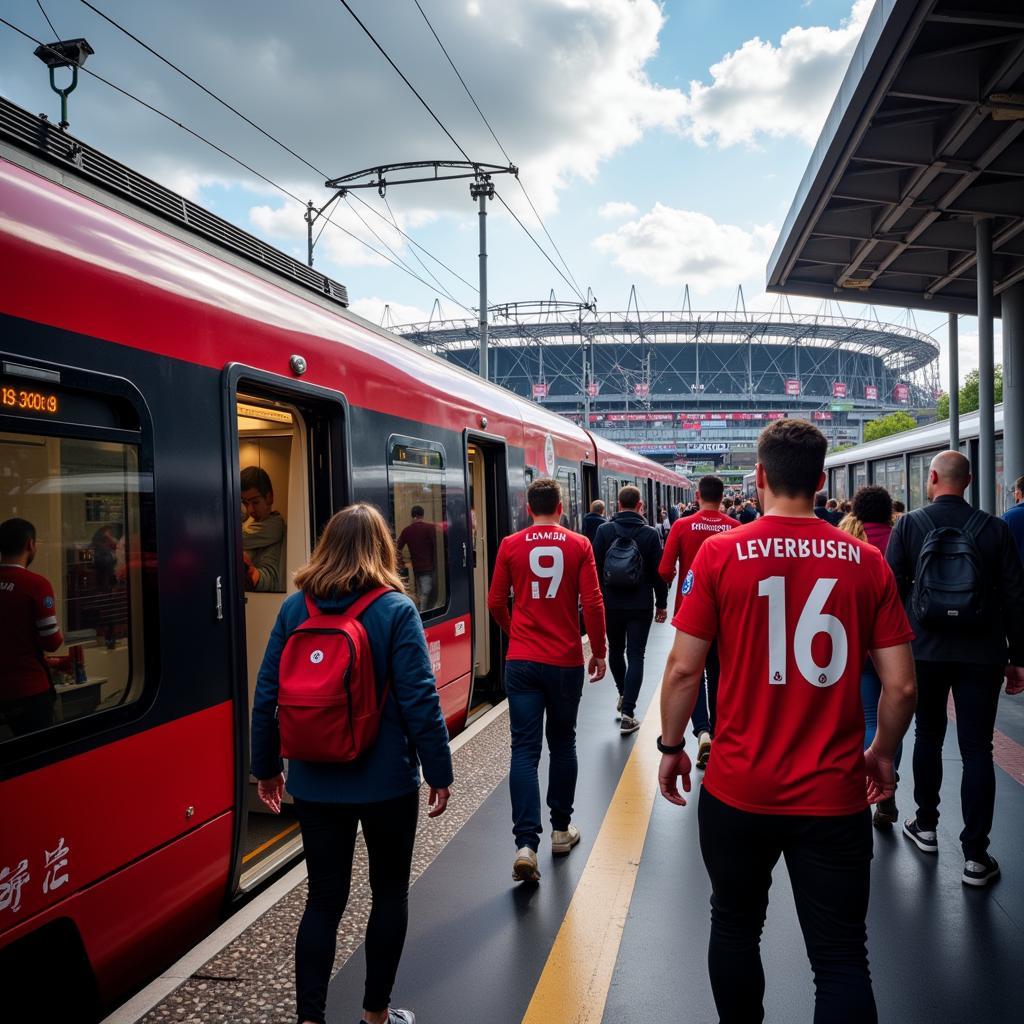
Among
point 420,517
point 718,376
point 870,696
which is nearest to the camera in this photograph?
point 870,696

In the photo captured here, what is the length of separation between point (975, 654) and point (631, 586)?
298cm

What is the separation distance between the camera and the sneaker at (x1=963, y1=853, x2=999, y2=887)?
397 cm

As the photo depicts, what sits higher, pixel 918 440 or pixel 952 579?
pixel 918 440

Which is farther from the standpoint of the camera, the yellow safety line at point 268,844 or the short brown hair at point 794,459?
the yellow safety line at point 268,844

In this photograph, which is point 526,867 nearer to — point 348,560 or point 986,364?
point 348,560

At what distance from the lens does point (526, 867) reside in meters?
4.02

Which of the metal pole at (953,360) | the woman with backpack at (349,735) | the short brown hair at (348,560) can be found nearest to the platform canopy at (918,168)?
the metal pole at (953,360)

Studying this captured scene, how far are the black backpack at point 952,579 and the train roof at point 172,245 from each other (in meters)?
3.12

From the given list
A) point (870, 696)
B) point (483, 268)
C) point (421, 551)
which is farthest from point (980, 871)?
point (483, 268)

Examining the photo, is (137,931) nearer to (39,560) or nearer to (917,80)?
(39,560)

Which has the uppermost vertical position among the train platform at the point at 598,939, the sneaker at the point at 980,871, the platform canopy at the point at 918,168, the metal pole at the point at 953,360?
the platform canopy at the point at 918,168

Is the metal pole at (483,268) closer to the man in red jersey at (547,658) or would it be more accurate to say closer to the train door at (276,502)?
the train door at (276,502)

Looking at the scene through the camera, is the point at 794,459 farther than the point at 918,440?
No

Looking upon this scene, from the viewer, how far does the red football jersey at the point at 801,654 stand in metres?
2.36
